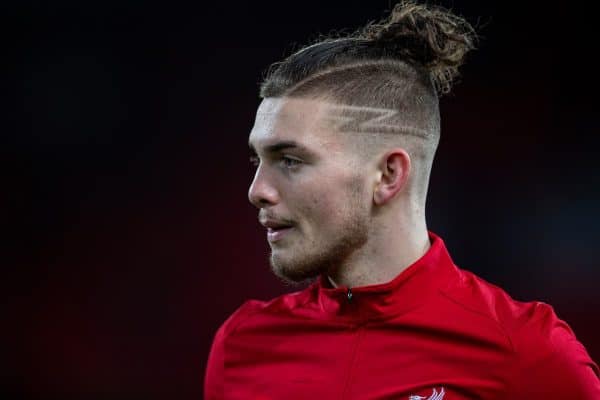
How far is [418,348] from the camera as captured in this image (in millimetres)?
1412

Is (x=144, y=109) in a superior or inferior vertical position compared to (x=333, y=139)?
superior

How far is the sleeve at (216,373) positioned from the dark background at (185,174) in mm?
1559

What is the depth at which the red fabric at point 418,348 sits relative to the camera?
133 centimetres

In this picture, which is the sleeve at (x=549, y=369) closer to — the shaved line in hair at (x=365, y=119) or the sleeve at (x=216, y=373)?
the shaved line in hair at (x=365, y=119)

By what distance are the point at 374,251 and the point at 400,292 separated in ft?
0.31

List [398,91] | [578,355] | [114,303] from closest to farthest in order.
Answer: [578,355] → [398,91] → [114,303]

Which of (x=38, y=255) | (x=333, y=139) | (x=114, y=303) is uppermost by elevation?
(x=333, y=139)

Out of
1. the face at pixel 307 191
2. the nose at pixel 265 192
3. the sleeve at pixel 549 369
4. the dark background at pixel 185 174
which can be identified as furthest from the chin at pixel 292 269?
the dark background at pixel 185 174

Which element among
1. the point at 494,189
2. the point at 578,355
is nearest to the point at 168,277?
the point at 494,189

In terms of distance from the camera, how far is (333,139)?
4.72 ft

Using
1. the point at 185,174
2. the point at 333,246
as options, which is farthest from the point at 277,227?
the point at 185,174

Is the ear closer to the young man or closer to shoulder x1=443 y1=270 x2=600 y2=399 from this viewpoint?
the young man

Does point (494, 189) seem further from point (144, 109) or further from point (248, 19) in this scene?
point (144, 109)

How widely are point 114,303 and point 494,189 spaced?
5.67 ft
